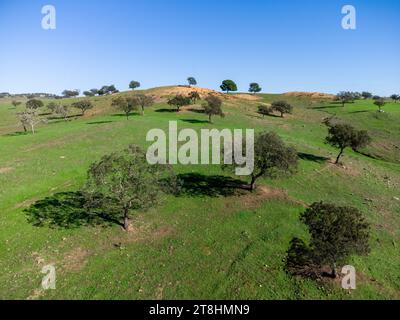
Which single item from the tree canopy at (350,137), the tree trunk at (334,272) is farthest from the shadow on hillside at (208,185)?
the tree canopy at (350,137)

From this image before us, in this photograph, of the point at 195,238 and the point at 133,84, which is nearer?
the point at 195,238

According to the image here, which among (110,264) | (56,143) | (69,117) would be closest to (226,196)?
(110,264)

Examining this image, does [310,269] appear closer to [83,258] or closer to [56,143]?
[83,258]

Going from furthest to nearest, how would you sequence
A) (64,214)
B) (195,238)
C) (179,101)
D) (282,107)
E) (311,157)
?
1. (282,107)
2. (179,101)
3. (311,157)
4. (64,214)
5. (195,238)

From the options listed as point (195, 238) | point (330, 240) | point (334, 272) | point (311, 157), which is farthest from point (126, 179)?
point (311, 157)

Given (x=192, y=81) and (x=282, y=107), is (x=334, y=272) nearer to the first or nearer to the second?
(x=282, y=107)

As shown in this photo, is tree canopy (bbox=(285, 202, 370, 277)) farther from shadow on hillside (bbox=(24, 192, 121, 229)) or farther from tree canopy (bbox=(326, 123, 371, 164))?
tree canopy (bbox=(326, 123, 371, 164))
